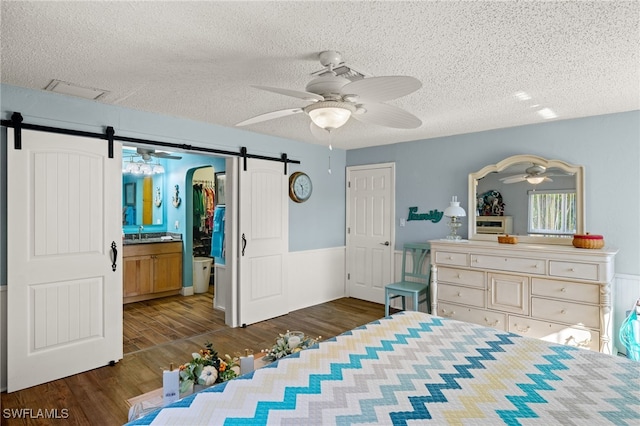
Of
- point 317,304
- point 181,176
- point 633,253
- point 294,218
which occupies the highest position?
point 181,176

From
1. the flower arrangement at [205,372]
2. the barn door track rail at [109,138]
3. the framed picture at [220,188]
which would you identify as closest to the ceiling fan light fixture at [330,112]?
the flower arrangement at [205,372]

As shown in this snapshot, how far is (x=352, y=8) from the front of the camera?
5.37 ft

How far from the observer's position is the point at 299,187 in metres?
4.91

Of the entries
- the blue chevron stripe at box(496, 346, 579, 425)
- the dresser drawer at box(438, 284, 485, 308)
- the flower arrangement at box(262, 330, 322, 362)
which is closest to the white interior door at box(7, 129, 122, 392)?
the flower arrangement at box(262, 330, 322, 362)

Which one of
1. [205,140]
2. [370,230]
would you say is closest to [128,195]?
[205,140]

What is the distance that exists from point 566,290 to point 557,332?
0.39 meters

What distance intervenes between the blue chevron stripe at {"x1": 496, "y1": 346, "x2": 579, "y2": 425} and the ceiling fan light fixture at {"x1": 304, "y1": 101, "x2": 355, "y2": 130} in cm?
150

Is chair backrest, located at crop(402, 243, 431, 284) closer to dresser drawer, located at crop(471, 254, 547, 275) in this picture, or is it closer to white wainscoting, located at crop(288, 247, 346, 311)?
dresser drawer, located at crop(471, 254, 547, 275)

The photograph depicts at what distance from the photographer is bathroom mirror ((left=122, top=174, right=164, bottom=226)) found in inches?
250

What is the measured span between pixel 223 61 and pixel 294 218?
2.87 metres

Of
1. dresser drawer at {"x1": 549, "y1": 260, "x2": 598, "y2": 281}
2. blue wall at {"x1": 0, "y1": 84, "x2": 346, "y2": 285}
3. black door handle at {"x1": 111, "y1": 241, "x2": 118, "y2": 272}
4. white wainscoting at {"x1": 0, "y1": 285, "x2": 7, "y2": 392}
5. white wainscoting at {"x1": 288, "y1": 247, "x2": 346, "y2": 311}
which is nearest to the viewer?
white wainscoting at {"x1": 0, "y1": 285, "x2": 7, "y2": 392}

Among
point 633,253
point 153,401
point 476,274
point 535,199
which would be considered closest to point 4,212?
point 153,401

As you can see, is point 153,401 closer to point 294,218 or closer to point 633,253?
point 294,218

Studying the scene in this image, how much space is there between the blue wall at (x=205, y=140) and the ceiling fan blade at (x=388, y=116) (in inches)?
91.1
